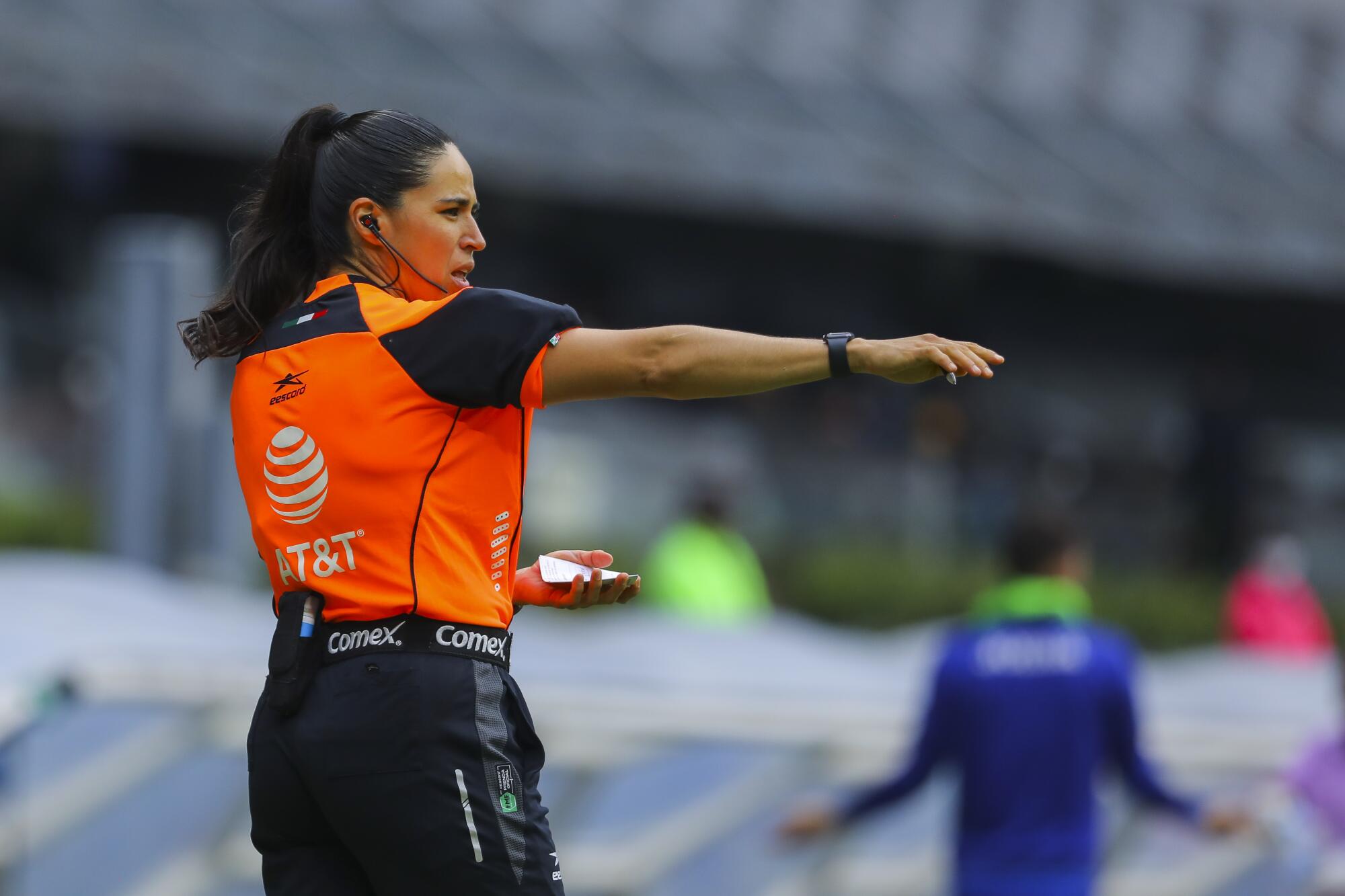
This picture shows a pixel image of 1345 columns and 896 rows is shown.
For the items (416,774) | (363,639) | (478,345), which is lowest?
(416,774)

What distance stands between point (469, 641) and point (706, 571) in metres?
7.22

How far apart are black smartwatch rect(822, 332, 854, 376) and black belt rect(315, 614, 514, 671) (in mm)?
620

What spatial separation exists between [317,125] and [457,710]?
35.6 inches

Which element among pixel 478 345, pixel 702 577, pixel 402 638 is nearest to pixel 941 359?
pixel 478 345

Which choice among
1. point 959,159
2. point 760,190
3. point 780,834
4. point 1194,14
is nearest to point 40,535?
point 780,834

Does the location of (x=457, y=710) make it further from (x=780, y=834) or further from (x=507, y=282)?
(x=507, y=282)

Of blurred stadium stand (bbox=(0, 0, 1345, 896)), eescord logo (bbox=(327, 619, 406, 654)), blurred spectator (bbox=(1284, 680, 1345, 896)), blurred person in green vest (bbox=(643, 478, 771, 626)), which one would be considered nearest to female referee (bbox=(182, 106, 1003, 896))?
eescord logo (bbox=(327, 619, 406, 654))

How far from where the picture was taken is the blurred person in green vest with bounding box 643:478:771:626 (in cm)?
977

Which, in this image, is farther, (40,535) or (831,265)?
(831,265)

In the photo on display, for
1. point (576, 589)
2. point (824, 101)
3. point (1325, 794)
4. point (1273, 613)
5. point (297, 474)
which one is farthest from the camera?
point (824, 101)

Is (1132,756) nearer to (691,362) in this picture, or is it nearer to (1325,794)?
(1325,794)

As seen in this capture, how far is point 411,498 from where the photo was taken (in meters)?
2.61

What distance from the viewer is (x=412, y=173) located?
8.95 feet

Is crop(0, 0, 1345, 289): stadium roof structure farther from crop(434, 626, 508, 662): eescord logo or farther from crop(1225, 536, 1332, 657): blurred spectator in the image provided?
crop(434, 626, 508, 662): eescord logo
